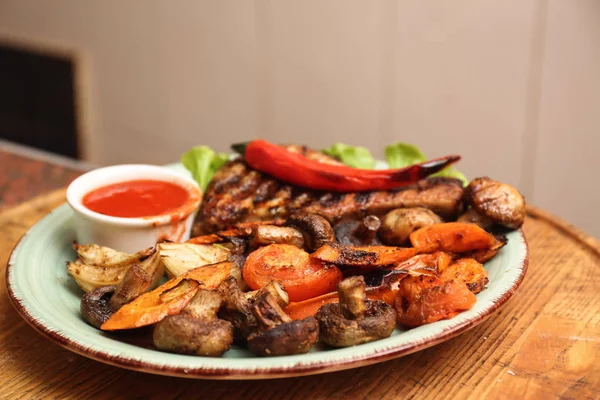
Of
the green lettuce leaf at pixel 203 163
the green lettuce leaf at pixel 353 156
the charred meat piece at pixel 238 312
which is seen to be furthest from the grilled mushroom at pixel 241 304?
the green lettuce leaf at pixel 353 156

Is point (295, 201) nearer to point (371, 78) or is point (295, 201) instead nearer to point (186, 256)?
point (186, 256)

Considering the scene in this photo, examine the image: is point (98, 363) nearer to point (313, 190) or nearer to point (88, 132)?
point (313, 190)

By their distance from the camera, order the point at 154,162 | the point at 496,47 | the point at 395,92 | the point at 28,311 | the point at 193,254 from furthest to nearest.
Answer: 1. the point at 154,162
2. the point at 395,92
3. the point at 496,47
4. the point at 193,254
5. the point at 28,311

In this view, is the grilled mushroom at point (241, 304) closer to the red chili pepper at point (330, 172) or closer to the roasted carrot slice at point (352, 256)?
the roasted carrot slice at point (352, 256)

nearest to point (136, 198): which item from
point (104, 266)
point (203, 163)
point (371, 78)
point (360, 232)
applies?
point (104, 266)

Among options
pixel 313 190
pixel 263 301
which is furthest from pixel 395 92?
pixel 263 301

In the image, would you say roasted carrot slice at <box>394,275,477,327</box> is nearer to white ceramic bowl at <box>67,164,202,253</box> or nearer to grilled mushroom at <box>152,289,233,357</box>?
grilled mushroom at <box>152,289,233,357</box>
